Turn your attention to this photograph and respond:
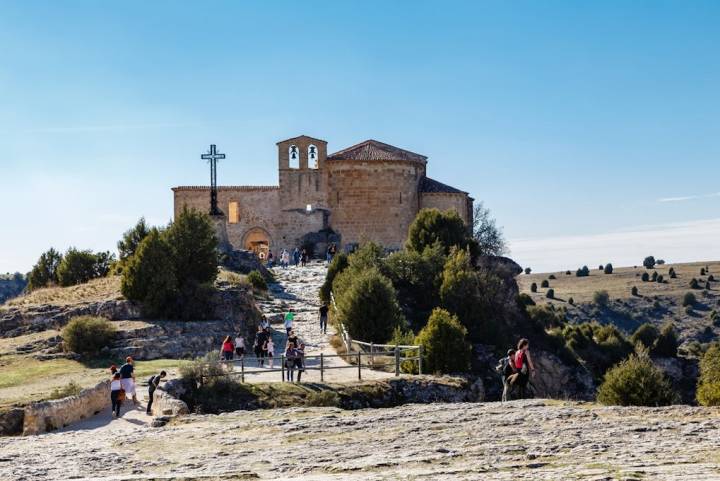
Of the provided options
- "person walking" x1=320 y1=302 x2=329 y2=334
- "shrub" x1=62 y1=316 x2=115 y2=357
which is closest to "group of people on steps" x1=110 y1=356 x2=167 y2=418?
"shrub" x1=62 y1=316 x2=115 y2=357

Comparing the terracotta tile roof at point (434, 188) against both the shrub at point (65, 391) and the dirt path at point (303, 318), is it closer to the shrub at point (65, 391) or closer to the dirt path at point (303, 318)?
the dirt path at point (303, 318)

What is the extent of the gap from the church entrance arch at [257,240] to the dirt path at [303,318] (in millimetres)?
5244

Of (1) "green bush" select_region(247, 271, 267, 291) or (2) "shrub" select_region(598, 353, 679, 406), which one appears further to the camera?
(1) "green bush" select_region(247, 271, 267, 291)

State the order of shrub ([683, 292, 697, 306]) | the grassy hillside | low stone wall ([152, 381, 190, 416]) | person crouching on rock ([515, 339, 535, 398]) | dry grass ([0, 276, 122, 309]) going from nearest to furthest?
person crouching on rock ([515, 339, 535, 398])
low stone wall ([152, 381, 190, 416])
dry grass ([0, 276, 122, 309])
the grassy hillside
shrub ([683, 292, 697, 306])

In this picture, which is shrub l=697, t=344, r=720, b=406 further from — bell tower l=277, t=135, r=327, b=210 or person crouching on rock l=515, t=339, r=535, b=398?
bell tower l=277, t=135, r=327, b=210

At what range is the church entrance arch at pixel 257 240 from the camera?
5700cm

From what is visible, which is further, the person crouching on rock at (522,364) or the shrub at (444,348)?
the shrub at (444,348)

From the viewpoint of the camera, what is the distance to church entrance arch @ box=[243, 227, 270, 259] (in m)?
57.0

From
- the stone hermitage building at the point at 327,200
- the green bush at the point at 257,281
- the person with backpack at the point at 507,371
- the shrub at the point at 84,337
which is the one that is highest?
the stone hermitage building at the point at 327,200

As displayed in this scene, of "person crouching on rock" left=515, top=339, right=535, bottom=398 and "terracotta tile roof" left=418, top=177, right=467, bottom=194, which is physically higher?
"terracotta tile roof" left=418, top=177, right=467, bottom=194

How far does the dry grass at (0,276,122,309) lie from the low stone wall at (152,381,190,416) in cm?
1219

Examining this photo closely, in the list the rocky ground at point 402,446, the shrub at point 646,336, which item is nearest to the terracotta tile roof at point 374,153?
the shrub at point 646,336

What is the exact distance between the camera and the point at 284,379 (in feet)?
80.4

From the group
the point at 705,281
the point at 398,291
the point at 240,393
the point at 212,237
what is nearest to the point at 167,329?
the point at 212,237
